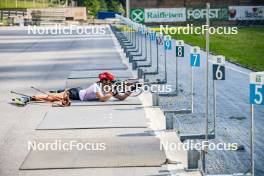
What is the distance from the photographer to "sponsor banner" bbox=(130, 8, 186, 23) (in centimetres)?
6438

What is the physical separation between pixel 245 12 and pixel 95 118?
52227 millimetres

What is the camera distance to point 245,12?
64625mm

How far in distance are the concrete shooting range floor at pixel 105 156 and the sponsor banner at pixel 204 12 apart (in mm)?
53880

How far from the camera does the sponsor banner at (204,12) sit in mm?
64500

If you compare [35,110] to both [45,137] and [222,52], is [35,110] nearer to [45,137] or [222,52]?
[45,137]

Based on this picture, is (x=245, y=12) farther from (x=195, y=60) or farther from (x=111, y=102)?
(x=195, y=60)

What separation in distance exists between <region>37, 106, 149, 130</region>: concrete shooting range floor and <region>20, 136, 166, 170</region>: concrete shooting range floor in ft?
5.45

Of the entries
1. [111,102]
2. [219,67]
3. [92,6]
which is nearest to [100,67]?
[111,102]

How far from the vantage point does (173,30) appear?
55688mm

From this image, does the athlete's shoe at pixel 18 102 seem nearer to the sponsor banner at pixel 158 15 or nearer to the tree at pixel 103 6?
the sponsor banner at pixel 158 15

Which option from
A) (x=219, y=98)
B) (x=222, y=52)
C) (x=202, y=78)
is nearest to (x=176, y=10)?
(x=222, y=52)

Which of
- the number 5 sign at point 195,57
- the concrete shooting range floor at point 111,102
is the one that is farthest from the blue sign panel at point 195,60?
the concrete shooting range floor at point 111,102

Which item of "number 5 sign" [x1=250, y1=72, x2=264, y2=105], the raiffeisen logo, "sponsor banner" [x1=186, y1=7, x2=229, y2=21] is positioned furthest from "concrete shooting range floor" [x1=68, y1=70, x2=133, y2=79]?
"sponsor banner" [x1=186, y1=7, x2=229, y2=21]

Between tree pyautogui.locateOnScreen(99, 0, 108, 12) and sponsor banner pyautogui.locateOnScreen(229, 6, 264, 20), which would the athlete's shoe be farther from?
tree pyautogui.locateOnScreen(99, 0, 108, 12)
